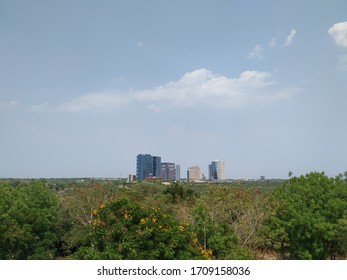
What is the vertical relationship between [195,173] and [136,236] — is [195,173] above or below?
above

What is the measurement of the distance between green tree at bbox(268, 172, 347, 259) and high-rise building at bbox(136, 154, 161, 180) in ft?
69.3

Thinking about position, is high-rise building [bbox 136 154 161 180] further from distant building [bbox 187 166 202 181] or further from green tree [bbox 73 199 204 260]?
green tree [bbox 73 199 204 260]

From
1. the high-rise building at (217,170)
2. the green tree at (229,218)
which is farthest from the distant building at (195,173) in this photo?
the green tree at (229,218)

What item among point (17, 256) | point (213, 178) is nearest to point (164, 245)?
point (17, 256)

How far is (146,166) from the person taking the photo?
28.0 meters

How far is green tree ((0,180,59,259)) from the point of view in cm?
698

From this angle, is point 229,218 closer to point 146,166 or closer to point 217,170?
point 146,166

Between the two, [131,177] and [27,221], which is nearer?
[27,221]

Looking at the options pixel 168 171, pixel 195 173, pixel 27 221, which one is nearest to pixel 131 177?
pixel 168 171

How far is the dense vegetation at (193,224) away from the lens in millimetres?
3840

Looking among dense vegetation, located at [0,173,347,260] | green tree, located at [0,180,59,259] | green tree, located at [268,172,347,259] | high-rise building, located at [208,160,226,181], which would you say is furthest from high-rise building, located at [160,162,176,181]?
green tree, located at [268,172,347,259]

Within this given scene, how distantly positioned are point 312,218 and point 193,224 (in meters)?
2.37

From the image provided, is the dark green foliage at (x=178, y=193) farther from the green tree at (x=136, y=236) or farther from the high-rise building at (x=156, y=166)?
the high-rise building at (x=156, y=166)

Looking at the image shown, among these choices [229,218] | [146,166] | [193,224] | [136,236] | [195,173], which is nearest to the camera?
[136,236]
